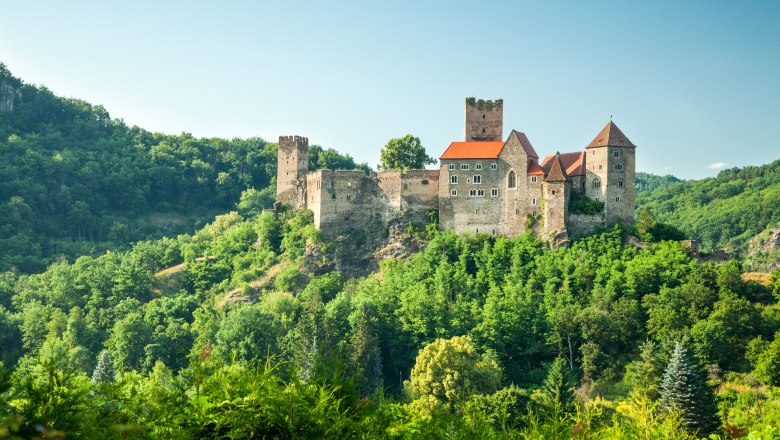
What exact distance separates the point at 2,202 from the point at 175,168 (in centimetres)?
2085

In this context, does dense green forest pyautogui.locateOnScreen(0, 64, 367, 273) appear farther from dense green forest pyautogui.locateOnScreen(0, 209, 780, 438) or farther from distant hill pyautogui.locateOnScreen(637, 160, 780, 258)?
distant hill pyautogui.locateOnScreen(637, 160, 780, 258)

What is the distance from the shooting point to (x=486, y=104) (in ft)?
233

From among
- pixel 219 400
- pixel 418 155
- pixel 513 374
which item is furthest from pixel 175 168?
pixel 219 400

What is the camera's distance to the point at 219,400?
1518cm

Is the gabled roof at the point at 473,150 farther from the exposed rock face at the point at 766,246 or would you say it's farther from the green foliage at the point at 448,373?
the exposed rock face at the point at 766,246

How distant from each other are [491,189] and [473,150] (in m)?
3.10

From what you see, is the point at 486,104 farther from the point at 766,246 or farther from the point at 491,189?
the point at 766,246

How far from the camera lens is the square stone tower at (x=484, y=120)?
70.3m

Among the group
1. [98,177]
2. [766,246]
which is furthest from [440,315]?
[766,246]

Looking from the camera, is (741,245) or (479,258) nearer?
(479,258)

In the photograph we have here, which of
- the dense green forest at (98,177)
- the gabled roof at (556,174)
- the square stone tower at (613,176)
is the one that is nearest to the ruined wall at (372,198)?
the gabled roof at (556,174)

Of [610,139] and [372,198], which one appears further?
[372,198]

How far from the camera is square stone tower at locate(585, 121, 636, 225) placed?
63312 mm

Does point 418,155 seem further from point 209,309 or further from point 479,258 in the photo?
point 209,309
